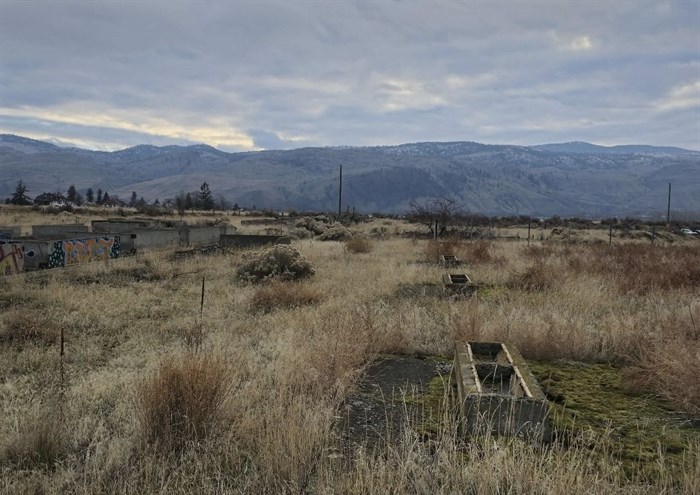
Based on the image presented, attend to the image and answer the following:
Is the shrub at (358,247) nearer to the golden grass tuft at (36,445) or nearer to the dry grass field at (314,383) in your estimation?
the dry grass field at (314,383)

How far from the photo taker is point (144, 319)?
10320 millimetres

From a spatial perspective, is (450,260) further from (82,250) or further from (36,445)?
(36,445)

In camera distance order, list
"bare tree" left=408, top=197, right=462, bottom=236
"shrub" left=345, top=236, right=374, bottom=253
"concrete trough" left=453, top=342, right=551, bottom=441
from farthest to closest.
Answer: "bare tree" left=408, top=197, right=462, bottom=236 → "shrub" left=345, top=236, right=374, bottom=253 → "concrete trough" left=453, top=342, right=551, bottom=441

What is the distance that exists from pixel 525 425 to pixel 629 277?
9970 millimetres

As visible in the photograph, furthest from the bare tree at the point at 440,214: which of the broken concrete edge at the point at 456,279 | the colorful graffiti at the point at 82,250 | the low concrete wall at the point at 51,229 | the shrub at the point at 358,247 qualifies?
the low concrete wall at the point at 51,229

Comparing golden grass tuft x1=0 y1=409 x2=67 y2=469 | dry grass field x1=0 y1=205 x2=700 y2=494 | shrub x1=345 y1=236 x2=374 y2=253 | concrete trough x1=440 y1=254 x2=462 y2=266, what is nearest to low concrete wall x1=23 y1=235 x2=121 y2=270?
dry grass field x1=0 y1=205 x2=700 y2=494

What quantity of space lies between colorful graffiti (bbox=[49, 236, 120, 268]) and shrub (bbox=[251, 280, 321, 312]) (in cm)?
984

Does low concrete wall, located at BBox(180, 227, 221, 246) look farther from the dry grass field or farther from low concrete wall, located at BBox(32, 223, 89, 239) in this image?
the dry grass field

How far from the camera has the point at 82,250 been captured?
18.7 metres

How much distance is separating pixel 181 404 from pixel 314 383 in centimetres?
155

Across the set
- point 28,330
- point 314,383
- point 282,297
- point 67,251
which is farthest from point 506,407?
point 67,251

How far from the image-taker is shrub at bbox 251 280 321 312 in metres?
11.1

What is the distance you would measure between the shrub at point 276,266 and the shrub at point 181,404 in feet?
32.5

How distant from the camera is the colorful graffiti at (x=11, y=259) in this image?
1525cm
